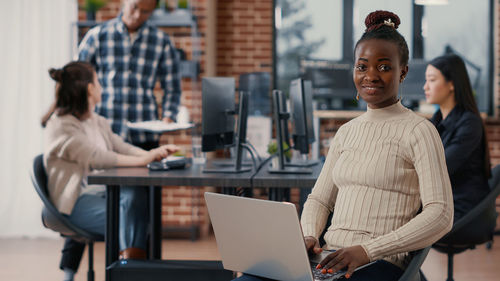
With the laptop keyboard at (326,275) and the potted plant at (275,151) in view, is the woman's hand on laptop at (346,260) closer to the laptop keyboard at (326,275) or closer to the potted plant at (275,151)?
the laptop keyboard at (326,275)

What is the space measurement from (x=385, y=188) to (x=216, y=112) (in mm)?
1229

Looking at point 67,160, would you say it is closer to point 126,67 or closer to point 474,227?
point 126,67

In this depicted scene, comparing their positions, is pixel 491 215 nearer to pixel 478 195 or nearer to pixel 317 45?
pixel 478 195

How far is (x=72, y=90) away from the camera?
268 cm

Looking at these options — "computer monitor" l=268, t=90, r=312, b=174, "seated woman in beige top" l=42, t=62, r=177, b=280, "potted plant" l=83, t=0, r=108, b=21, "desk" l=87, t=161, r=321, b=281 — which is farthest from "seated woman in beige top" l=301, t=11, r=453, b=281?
"potted plant" l=83, t=0, r=108, b=21

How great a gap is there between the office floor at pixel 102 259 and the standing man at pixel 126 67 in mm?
949

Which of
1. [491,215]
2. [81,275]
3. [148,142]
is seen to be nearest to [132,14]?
[148,142]

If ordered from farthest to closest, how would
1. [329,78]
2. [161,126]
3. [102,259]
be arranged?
[329,78] < [102,259] < [161,126]

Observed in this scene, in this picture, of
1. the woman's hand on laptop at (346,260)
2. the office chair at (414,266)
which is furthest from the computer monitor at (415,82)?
the woman's hand on laptop at (346,260)

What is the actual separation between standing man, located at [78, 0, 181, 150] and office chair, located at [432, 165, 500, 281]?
1.79 meters

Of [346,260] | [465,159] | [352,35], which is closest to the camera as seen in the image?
[346,260]

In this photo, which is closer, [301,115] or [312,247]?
[312,247]

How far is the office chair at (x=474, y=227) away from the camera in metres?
2.27

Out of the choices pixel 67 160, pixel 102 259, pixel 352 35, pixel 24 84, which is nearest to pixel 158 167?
pixel 67 160
